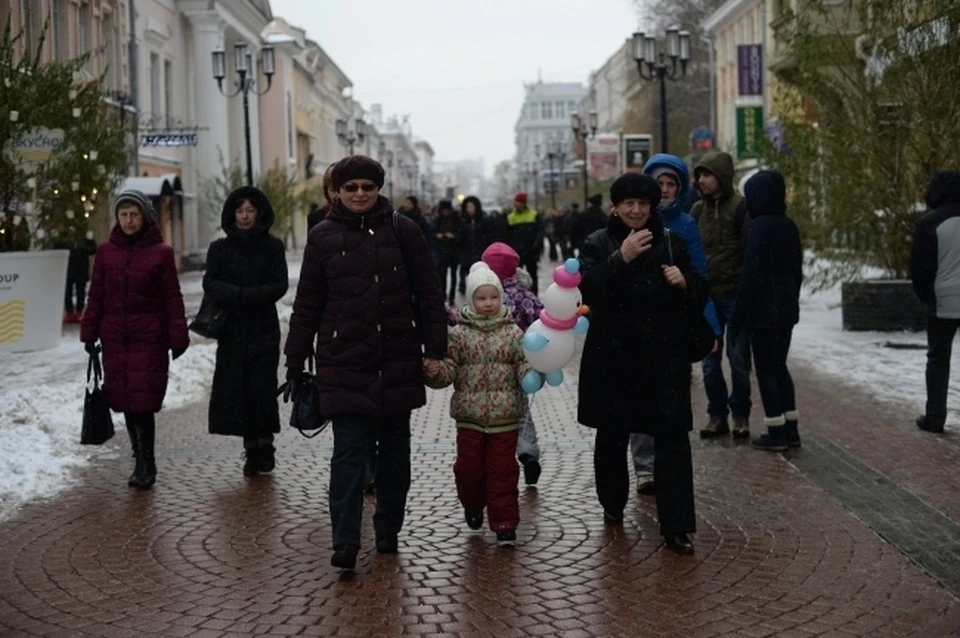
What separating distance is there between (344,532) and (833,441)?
460 cm

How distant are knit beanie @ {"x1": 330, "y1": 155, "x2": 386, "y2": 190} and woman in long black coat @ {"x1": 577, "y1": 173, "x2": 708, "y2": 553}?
110 cm

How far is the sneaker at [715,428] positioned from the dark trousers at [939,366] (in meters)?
1.45

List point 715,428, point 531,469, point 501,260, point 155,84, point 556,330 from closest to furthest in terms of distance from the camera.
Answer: point 556,330 < point 501,260 < point 531,469 < point 715,428 < point 155,84

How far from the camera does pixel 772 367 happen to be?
9.52 meters

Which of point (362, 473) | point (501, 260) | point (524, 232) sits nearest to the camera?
point (362, 473)

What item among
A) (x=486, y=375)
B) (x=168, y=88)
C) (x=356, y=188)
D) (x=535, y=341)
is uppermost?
(x=168, y=88)

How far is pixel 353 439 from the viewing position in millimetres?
6645

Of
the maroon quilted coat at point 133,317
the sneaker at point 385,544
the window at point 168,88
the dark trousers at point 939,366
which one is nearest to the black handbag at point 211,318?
the maroon quilted coat at point 133,317

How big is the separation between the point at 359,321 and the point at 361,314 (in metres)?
0.03

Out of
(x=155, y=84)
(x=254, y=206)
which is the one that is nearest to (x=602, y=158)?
(x=155, y=84)

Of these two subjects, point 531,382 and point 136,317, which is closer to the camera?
point 531,382

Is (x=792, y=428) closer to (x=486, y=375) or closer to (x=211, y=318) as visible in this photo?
(x=486, y=375)

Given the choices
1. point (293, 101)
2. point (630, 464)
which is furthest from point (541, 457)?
point (293, 101)

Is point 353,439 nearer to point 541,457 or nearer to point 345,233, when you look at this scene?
point 345,233
